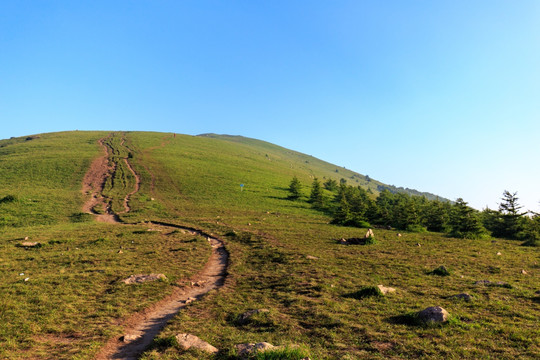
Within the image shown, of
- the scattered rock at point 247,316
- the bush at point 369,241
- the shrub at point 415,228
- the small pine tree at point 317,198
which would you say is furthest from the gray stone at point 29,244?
the small pine tree at point 317,198

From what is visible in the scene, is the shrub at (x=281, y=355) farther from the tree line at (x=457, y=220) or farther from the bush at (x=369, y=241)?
the tree line at (x=457, y=220)

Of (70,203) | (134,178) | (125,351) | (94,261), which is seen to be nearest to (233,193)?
(134,178)

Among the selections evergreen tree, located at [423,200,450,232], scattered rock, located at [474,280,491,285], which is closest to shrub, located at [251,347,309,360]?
scattered rock, located at [474,280,491,285]

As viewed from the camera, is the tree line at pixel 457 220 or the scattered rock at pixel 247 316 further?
the tree line at pixel 457 220

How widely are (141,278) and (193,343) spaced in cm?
870

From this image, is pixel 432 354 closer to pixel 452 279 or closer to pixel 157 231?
pixel 452 279

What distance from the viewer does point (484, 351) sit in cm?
759

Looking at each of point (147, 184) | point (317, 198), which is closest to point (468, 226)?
point (317, 198)

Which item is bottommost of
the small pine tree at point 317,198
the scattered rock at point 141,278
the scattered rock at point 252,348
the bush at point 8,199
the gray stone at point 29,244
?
the gray stone at point 29,244

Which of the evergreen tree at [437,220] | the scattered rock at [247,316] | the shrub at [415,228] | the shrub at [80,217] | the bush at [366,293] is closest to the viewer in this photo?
the scattered rock at [247,316]

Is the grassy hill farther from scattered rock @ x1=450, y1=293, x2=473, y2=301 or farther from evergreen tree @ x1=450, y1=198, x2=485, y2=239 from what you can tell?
evergreen tree @ x1=450, y1=198, x2=485, y2=239

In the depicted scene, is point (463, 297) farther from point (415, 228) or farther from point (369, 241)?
point (415, 228)

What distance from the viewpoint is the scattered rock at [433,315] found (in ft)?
30.5

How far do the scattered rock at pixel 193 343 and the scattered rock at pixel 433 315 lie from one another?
7416 mm
